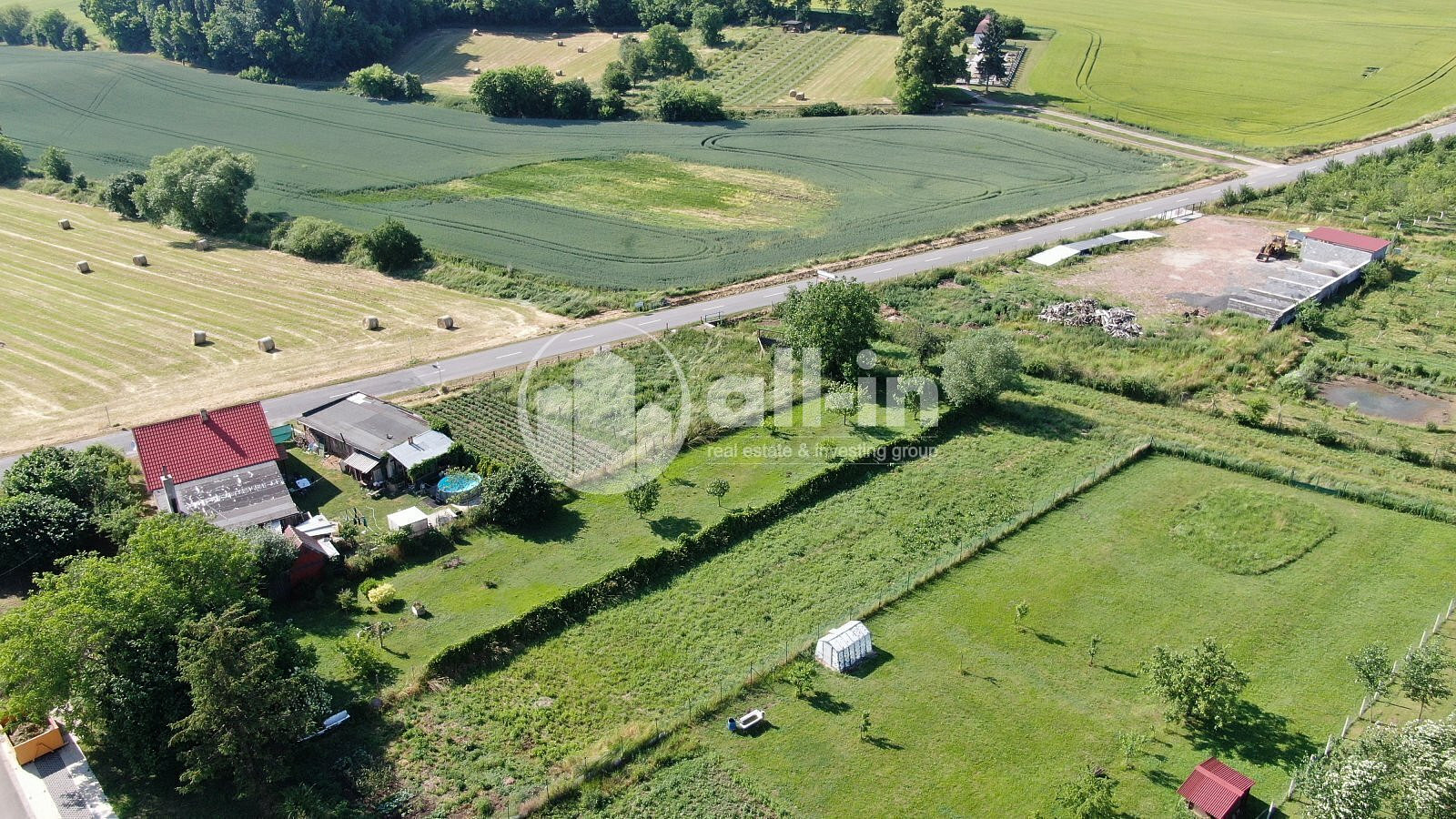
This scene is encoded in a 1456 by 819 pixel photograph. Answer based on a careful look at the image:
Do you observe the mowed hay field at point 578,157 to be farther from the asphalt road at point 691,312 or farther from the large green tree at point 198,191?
the large green tree at point 198,191

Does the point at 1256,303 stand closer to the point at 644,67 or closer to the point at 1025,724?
the point at 1025,724

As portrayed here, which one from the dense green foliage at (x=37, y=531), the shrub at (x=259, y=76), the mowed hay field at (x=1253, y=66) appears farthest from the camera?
the shrub at (x=259, y=76)

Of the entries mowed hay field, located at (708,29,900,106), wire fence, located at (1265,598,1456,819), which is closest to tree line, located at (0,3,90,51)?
mowed hay field, located at (708,29,900,106)

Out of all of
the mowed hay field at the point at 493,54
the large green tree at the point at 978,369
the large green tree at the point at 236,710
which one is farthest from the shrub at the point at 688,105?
the large green tree at the point at 236,710

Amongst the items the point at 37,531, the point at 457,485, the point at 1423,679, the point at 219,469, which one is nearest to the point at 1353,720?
the point at 1423,679

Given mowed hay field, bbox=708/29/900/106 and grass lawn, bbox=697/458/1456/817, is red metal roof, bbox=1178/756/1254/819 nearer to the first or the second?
grass lawn, bbox=697/458/1456/817

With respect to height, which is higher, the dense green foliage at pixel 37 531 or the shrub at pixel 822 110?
the shrub at pixel 822 110

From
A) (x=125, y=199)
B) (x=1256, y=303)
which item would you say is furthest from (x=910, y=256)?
(x=125, y=199)

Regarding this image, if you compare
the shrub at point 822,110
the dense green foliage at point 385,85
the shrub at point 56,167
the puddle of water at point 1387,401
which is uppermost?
the dense green foliage at point 385,85
